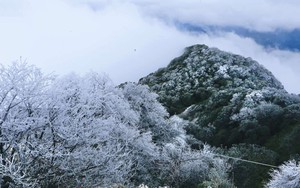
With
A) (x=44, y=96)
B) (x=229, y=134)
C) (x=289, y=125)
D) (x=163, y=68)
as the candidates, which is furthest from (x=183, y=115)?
(x=44, y=96)

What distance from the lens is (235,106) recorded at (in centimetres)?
6238

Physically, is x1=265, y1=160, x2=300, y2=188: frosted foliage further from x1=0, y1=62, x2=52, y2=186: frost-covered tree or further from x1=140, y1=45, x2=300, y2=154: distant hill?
x1=140, y1=45, x2=300, y2=154: distant hill

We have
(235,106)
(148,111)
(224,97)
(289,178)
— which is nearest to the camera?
(289,178)

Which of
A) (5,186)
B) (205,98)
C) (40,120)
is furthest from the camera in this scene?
(205,98)

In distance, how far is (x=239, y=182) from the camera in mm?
30234

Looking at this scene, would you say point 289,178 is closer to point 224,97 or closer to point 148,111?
point 148,111

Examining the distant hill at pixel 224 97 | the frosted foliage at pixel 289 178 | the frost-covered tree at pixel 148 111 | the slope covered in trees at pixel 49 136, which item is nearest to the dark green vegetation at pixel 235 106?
the distant hill at pixel 224 97

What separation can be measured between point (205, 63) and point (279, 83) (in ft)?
49.5

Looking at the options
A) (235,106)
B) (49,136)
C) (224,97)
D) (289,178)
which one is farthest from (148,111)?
(224,97)

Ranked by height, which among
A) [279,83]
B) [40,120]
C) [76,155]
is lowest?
[76,155]

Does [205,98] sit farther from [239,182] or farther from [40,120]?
[40,120]

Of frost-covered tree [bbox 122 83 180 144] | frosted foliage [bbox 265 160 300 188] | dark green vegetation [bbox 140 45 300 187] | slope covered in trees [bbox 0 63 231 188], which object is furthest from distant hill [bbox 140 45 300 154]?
slope covered in trees [bbox 0 63 231 188]

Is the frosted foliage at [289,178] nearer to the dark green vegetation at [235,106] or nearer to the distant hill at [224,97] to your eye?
the dark green vegetation at [235,106]

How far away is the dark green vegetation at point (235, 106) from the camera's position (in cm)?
3836
